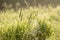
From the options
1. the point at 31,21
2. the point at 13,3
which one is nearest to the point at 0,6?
the point at 13,3

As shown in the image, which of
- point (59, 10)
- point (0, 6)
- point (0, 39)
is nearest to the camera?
point (0, 39)

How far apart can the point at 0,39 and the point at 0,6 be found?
601 centimetres

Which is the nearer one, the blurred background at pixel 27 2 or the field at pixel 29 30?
the field at pixel 29 30

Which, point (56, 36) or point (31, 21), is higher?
point (31, 21)

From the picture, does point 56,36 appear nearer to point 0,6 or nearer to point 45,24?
point 45,24

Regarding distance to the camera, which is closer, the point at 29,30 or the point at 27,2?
the point at 29,30

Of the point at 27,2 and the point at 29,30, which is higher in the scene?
the point at 27,2

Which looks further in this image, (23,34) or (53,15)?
(53,15)

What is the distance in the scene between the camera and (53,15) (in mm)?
7406

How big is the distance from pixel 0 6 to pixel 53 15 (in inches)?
165

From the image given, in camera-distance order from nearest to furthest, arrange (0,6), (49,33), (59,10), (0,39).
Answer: (0,39)
(49,33)
(59,10)
(0,6)

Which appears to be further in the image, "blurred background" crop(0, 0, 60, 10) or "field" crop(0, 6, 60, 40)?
"blurred background" crop(0, 0, 60, 10)

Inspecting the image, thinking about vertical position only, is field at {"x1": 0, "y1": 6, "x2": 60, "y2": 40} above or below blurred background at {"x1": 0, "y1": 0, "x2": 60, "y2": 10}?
below

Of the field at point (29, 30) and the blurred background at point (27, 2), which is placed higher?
the blurred background at point (27, 2)
